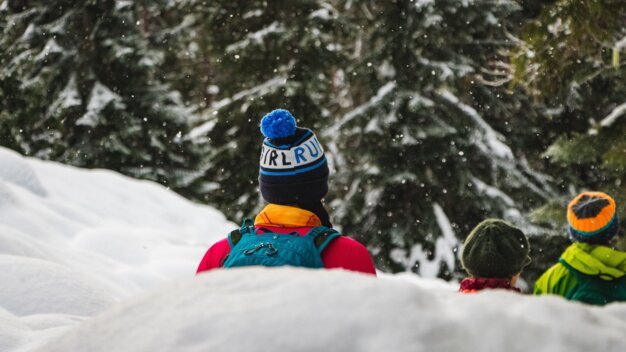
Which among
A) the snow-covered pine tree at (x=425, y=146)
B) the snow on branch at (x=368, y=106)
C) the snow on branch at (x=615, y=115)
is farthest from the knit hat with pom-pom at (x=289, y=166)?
the snow on branch at (x=368, y=106)

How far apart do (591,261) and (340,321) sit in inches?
117

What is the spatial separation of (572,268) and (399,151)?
30.0 feet

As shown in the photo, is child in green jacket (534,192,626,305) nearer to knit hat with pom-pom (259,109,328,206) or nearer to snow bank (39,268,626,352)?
knit hat with pom-pom (259,109,328,206)

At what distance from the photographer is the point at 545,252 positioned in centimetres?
1303

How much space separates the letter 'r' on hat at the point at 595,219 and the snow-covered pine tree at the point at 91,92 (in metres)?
11.6

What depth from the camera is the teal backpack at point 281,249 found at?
232 centimetres

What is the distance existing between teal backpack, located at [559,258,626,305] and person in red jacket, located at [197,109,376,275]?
1991 millimetres

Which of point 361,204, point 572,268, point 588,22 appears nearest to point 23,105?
point 361,204

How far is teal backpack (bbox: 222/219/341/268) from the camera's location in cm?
232

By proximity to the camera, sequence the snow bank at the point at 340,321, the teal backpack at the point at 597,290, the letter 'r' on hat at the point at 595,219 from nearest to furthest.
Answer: the snow bank at the point at 340,321 → the teal backpack at the point at 597,290 → the letter 'r' on hat at the point at 595,219

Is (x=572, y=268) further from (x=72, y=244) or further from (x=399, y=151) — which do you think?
(x=399, y=151)

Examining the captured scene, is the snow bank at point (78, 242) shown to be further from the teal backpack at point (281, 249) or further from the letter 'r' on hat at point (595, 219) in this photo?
the letter 'r' on hat at point (595, 219)

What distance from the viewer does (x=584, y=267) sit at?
159 inches

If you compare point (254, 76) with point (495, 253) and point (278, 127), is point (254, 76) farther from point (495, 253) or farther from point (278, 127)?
point (278, 127)
